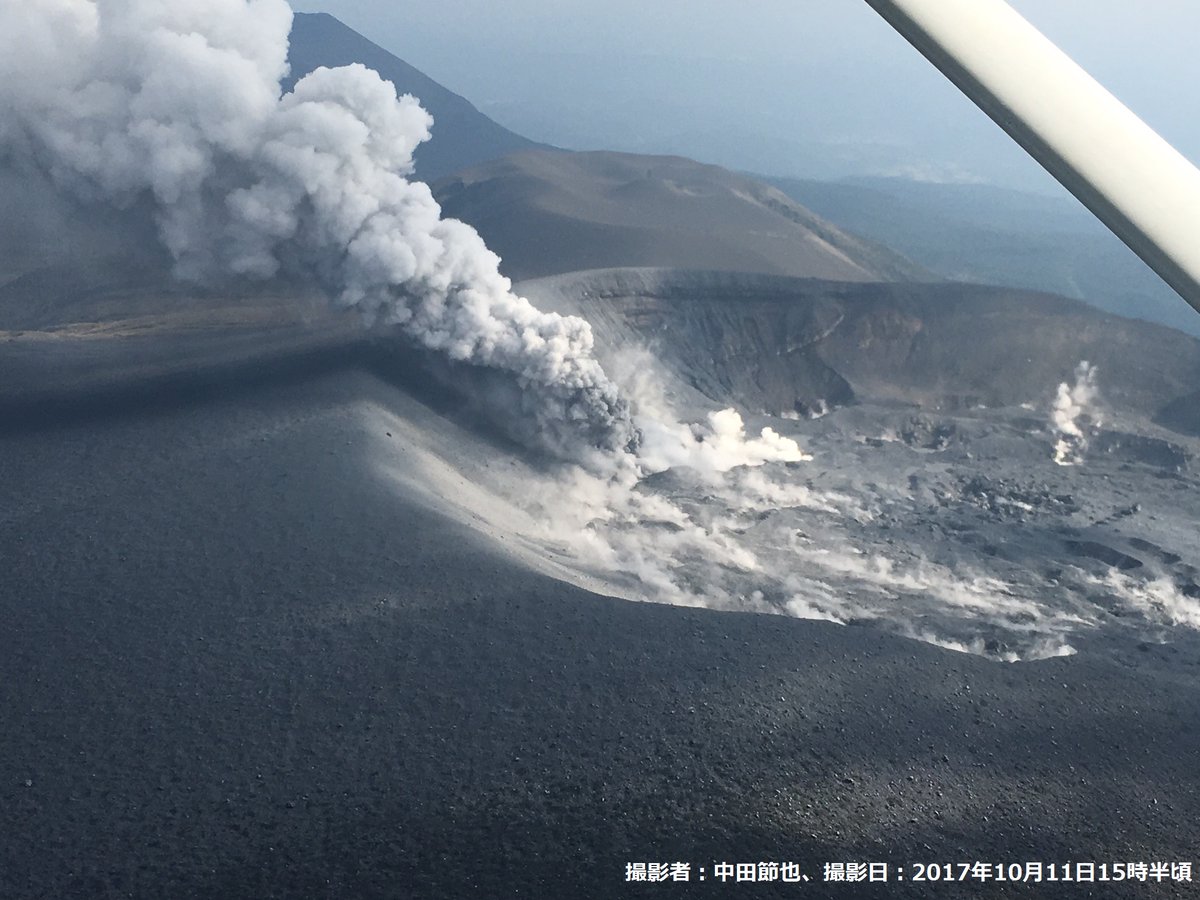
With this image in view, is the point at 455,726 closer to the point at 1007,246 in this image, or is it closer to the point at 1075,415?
the point at 1075,415

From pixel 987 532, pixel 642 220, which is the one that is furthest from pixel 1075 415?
pixel 642 220

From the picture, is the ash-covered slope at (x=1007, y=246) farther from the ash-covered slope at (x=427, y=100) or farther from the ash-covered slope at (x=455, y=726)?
the ash-covered slope at (x=455, y=726)

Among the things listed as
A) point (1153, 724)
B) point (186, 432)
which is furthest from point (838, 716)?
point (186, 432)

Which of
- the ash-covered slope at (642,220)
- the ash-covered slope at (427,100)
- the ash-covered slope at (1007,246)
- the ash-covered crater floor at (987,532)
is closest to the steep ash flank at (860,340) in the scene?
the ash-covered crater floor at (987,532)

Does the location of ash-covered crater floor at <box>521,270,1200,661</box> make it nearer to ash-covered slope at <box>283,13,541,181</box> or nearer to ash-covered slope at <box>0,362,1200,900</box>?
ash-covered slope at <box>0,362,1200,900</box>

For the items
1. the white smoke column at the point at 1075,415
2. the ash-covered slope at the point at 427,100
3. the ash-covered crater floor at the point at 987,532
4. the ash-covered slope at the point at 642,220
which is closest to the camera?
the ash-covered crater floor at the point at 987,532

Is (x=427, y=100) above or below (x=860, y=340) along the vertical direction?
above

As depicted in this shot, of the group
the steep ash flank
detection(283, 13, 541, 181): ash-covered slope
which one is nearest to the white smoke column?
the steep ash flank
